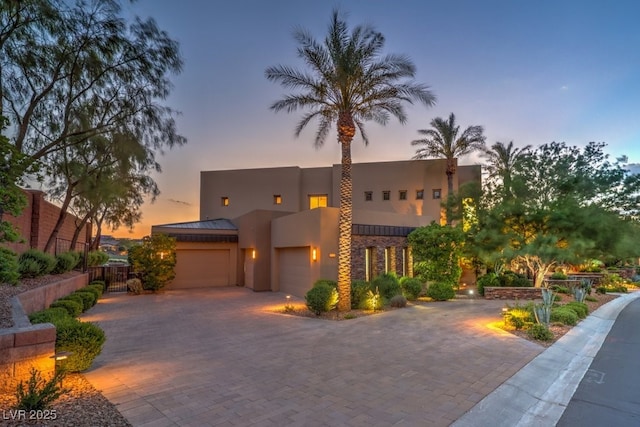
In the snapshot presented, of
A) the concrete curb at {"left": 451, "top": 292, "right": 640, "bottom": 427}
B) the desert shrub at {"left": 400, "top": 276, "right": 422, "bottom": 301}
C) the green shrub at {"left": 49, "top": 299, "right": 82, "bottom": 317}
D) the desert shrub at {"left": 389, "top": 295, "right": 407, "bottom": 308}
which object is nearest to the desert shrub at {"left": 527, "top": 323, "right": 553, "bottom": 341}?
the concrete curb at {"left": 451, "top": 292, "right": 640, "bottom": 427}

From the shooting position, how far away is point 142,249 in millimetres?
17531

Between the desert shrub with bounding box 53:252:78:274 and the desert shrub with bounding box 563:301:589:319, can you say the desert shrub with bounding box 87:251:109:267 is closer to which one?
the desert shrub with bounding box 53:252:78:274

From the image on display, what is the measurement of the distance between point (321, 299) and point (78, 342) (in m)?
6.64

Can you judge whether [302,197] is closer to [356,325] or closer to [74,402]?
[356,325]

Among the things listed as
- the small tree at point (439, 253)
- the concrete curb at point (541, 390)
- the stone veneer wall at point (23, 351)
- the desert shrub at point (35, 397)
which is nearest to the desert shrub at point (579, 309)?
the concrete curb at point (541, 390)

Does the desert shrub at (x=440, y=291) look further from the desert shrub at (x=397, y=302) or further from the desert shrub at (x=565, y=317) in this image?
the desert shrub at (x=565, y=317)

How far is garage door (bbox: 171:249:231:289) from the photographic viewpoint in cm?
2017

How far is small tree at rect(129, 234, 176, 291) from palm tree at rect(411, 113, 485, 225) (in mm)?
16479

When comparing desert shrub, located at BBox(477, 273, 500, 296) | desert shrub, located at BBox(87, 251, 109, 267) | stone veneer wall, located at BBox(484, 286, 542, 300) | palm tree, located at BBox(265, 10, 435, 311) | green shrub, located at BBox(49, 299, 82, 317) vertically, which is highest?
palm tree, located at BBox(265, 10, 435, 311)

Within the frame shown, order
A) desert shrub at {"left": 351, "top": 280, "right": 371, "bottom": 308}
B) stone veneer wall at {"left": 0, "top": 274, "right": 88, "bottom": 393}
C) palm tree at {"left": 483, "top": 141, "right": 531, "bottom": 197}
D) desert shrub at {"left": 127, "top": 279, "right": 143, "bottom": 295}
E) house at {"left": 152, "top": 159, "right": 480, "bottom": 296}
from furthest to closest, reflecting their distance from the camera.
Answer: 1. palm tree at {"left": 483, "top": 141, "right": 531, "bottom": 197}
2. desert shrub at {"left": 127, "top": 279, "right": 143, "bottom": 295}
3. house at {"left": 152, "top": 159, "right": 480, "bottom": 296}
4. desert shrub at {"left": 351, "top": 280, "right": 371, "bottom": 308}
5. stone veneer wall at {"left": 0, "top": 274, "right": 88, "bottom": 393}

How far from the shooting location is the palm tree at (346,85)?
10.6m

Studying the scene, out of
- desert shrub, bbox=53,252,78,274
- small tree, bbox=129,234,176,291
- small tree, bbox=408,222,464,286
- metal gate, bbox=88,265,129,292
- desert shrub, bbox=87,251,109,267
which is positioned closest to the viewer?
desert shrub, bbox=53,252,78,274

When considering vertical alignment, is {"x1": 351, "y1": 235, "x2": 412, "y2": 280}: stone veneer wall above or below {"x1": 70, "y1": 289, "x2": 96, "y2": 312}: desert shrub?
above

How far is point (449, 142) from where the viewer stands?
2147 centimetres
